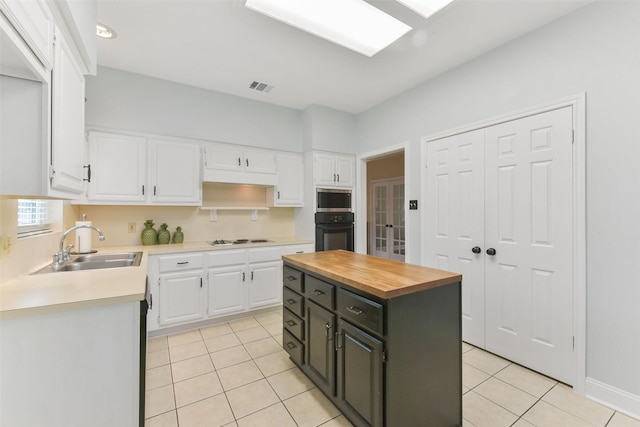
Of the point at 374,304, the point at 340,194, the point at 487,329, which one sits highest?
the point at 340,194

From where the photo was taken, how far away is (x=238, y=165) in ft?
11.6

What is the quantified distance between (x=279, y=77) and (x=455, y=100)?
188 centimetres

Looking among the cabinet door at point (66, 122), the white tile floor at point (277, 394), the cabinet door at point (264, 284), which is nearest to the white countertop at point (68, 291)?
the cabinet door at point (66, 122)

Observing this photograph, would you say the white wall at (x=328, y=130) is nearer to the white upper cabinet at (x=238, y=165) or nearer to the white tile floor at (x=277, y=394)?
the white upper cabinet at (x=238, y=165)

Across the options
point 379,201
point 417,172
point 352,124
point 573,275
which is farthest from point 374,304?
point 379,201

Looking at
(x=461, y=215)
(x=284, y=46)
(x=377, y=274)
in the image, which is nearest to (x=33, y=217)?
(x=284, y=46)

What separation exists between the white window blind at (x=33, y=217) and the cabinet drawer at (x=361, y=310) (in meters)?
2.10

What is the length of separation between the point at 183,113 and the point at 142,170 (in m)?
0.82

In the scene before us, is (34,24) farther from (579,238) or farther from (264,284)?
(579,238)

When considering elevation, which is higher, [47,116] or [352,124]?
[352,124]

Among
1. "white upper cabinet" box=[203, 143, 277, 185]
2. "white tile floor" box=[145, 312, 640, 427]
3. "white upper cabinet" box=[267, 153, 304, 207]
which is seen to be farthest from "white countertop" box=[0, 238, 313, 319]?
"white upper cabinet" box=[267, 153, 304, 207]

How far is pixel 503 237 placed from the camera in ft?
7.89

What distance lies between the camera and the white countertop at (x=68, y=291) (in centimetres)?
116

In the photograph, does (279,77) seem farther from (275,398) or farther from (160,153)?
(275,398)
